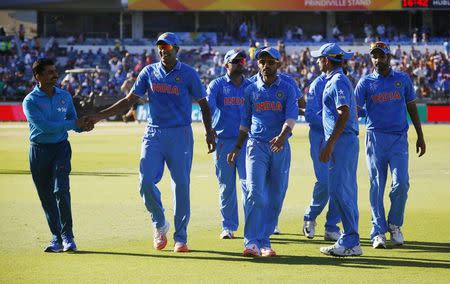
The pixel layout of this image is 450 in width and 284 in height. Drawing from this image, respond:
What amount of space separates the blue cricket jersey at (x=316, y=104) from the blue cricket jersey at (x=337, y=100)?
1.46 meters

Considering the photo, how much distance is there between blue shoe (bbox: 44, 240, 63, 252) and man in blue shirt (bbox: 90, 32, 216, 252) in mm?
1049

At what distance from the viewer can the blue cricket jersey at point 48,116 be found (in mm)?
11594

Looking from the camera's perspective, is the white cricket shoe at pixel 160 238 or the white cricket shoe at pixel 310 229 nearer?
the white cricket shoe at pixel 160 238

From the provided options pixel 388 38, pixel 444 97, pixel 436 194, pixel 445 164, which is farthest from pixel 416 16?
pixel 436 194

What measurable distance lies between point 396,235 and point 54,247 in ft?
12.8

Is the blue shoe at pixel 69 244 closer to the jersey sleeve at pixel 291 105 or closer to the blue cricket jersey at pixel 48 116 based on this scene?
the blue cricket jersey at pixel 48 116

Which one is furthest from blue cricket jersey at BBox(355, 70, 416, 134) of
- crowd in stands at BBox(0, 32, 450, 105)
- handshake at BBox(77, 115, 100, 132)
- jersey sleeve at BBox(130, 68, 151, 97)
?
crowd in stands at BBox(0, 32, 450, 105)

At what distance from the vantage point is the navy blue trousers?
1165cm

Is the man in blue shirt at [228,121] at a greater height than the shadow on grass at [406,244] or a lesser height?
greater

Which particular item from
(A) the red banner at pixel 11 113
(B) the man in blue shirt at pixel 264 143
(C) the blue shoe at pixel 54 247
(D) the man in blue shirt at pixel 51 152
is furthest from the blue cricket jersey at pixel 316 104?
(A) the red banner at pixel 11 113

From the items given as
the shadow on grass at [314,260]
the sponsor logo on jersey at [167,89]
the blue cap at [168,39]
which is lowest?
the shadow on grass at [314,260]

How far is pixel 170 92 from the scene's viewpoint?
11.8 metres

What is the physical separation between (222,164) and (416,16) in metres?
52.2

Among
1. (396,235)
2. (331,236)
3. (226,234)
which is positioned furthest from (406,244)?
(226,234)
